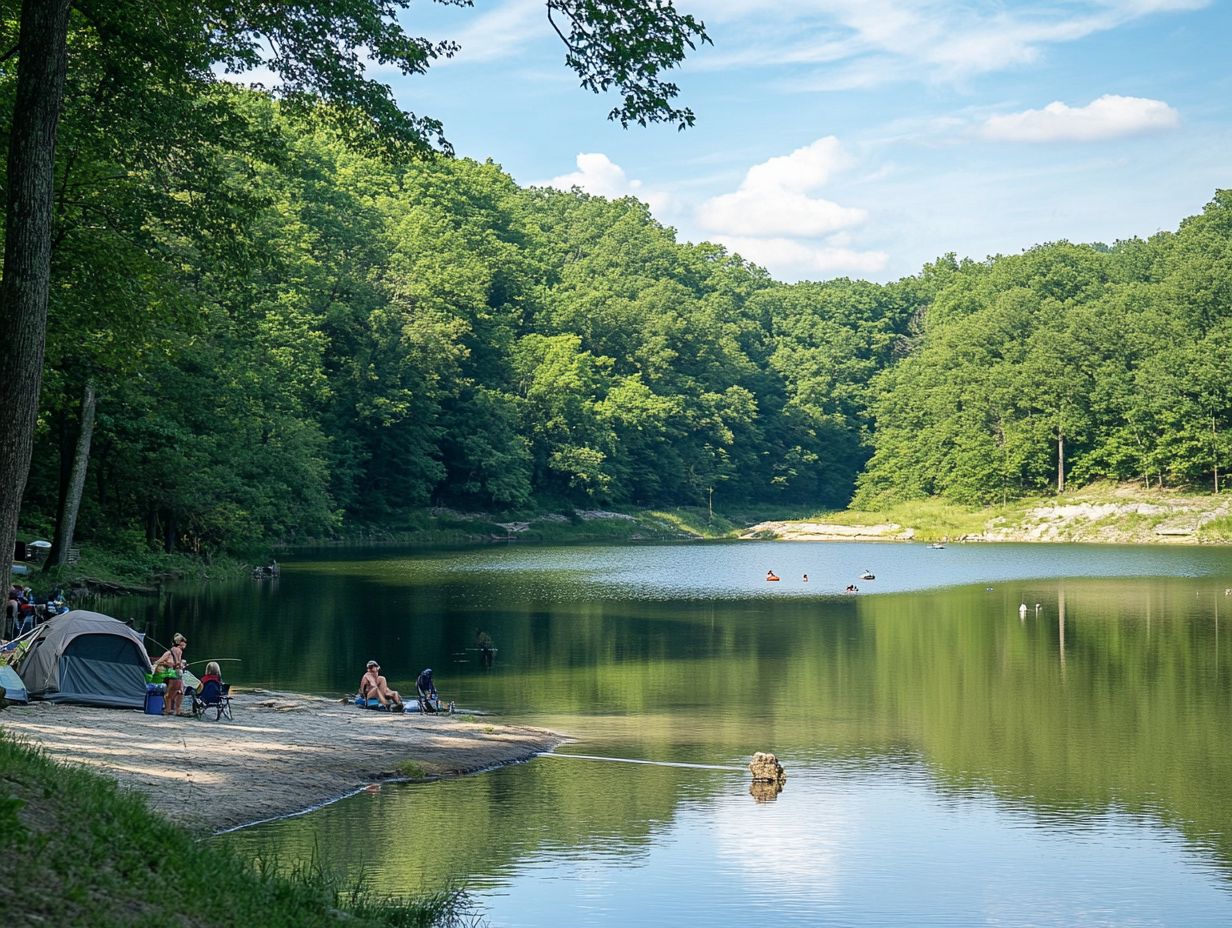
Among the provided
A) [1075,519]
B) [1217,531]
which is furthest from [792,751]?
[1075,519]

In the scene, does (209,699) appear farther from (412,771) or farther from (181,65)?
(181,65)

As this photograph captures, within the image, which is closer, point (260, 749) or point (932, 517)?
point (260, 749)

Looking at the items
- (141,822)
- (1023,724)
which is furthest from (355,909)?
(1023,724)

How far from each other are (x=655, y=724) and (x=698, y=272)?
126 meters

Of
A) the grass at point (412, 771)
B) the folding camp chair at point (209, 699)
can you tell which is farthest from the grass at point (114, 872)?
the folding camp chair at point (209, 699)

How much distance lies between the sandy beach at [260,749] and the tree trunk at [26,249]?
382 cm

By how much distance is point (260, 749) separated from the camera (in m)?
18.6

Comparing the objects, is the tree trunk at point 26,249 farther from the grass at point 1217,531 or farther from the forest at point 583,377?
the grass at point 1217,531

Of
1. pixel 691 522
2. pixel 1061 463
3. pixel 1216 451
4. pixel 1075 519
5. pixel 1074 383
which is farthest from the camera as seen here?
pixel 691 522

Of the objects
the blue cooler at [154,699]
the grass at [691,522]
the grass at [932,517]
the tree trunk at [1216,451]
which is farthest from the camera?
the grass at [691,522]

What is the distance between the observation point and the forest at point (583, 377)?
161ft

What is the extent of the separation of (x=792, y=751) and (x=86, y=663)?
11160 millimetres

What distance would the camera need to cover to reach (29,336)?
11633mm

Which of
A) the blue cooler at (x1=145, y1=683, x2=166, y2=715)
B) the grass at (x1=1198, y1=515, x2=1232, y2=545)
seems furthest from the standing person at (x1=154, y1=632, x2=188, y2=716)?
the grass at (x1=1198, y1=515, x2=1232, y2=545)
